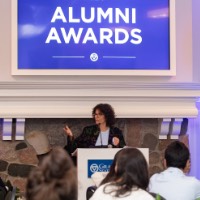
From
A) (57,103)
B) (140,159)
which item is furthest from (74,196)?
(57,103)

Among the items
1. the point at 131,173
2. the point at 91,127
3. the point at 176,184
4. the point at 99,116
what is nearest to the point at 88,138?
the point at 91,127

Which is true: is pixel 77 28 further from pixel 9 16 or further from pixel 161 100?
pixel 161 100

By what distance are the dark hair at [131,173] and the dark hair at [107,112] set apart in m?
2.41

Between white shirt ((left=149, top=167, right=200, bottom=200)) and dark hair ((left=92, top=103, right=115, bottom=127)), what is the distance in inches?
76.7

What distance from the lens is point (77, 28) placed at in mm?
4941

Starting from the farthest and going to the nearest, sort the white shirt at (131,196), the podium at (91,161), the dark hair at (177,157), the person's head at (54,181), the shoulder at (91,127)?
the shoulder at (91,127), the podium at (91,161), the dark hair at (177,157), the white shirt at (131,196), the person's head at (54,181)

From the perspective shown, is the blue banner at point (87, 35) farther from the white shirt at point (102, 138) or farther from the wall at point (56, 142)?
the white shirt at point (102, 138)

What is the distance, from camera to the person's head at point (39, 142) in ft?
16.2

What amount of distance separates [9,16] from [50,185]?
370 cm

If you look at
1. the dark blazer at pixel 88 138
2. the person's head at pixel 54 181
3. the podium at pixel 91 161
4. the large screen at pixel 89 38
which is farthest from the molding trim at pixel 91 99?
the person's head at pixel 54 181

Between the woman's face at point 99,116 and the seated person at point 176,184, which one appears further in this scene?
the woman's face at point 99,116

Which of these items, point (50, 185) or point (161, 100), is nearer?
point (50, 185)

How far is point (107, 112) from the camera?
4.62m

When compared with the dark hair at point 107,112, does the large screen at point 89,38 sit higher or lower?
higher
